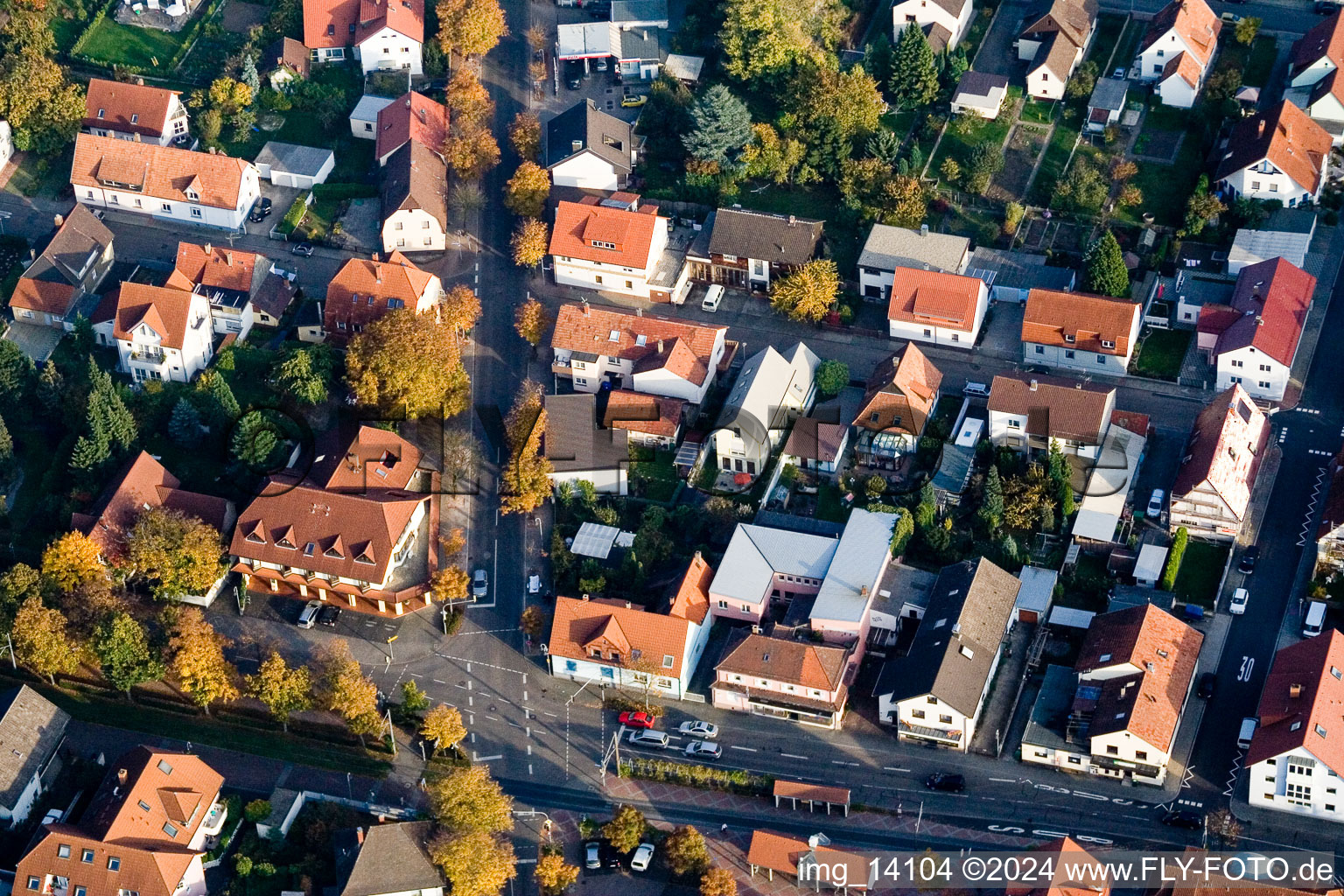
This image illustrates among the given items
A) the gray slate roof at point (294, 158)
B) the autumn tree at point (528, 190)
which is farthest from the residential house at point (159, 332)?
the autumn tree at point (528, 190)

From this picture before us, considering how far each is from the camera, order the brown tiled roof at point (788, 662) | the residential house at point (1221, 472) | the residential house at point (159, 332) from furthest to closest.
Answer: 1. the residential house at point (159, 332)
2. the residential house at point (1221, 472)
3. the brown tiled roof at point (788, 662)

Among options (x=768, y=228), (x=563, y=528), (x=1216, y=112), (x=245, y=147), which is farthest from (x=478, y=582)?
(x=1216, y=112)

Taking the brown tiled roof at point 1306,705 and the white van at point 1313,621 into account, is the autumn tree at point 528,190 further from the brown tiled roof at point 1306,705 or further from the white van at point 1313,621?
the brown tiled roof at point 1306,705

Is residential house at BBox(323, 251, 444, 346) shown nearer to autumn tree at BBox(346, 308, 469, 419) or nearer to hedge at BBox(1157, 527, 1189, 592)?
autumn tree at BBox(346, 308, 469, 419)

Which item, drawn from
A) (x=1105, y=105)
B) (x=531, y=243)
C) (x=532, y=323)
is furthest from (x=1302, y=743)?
(x=531, y=243)

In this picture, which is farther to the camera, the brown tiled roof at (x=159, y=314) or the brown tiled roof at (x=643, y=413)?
the brown tiled roof at (x=159, y=314)

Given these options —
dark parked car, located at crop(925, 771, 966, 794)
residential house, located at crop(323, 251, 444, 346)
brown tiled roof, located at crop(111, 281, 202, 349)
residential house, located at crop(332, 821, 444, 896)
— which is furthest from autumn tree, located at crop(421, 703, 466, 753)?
brown tiled roof, located at crop(111, 281, 202, 349)

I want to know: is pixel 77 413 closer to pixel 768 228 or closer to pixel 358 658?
pixel 358 658
